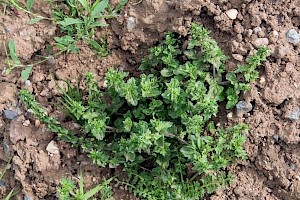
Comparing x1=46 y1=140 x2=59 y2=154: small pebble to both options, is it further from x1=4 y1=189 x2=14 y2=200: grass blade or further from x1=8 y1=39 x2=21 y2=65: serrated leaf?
x1=8 y1=39 x2=21 y2=65: serrated leaf

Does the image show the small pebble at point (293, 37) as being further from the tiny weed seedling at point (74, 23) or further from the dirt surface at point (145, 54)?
the tiny weed seedling at point (74, 23)

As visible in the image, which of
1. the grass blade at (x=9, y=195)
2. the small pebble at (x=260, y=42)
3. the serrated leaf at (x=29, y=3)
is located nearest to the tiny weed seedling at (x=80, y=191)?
the grass blade at (x=9, y=195)

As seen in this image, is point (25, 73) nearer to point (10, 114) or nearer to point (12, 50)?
point (12, 50)

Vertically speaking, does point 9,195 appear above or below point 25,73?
below

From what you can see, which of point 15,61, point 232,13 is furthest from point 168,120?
point 15,61

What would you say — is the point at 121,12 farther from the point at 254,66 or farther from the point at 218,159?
the point at 218,159

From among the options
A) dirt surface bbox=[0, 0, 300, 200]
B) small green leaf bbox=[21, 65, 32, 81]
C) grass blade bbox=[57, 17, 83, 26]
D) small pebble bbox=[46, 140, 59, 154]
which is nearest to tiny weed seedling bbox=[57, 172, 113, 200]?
dirt surface bbox=[0, 0, 300, 200]
